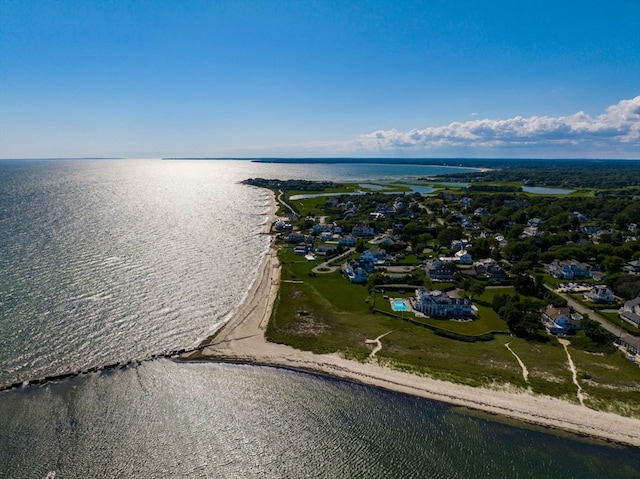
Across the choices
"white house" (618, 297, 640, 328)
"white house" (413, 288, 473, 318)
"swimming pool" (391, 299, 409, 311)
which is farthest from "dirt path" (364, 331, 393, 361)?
"white house" (618, 297, 640, 328)

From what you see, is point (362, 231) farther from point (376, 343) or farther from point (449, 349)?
point (449, 349)

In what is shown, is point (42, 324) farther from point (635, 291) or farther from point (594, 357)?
point (635, 291)

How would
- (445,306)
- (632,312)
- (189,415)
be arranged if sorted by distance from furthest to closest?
(445,306) → (632,312) → (189,415)

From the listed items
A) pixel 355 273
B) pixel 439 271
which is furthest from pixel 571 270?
pixel 355 273

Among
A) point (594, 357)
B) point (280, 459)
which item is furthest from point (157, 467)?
point (594, 357)

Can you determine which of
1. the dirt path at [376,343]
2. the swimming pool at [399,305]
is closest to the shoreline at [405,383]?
the dirt path at [376,343]

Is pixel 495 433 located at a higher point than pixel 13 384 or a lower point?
lower

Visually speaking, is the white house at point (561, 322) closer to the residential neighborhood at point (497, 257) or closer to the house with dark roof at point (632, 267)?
the residential neighborhood at point (497, 257)

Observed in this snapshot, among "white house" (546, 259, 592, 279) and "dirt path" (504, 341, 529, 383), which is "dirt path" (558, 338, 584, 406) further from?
"white house" (546, 259, 592, 279)
